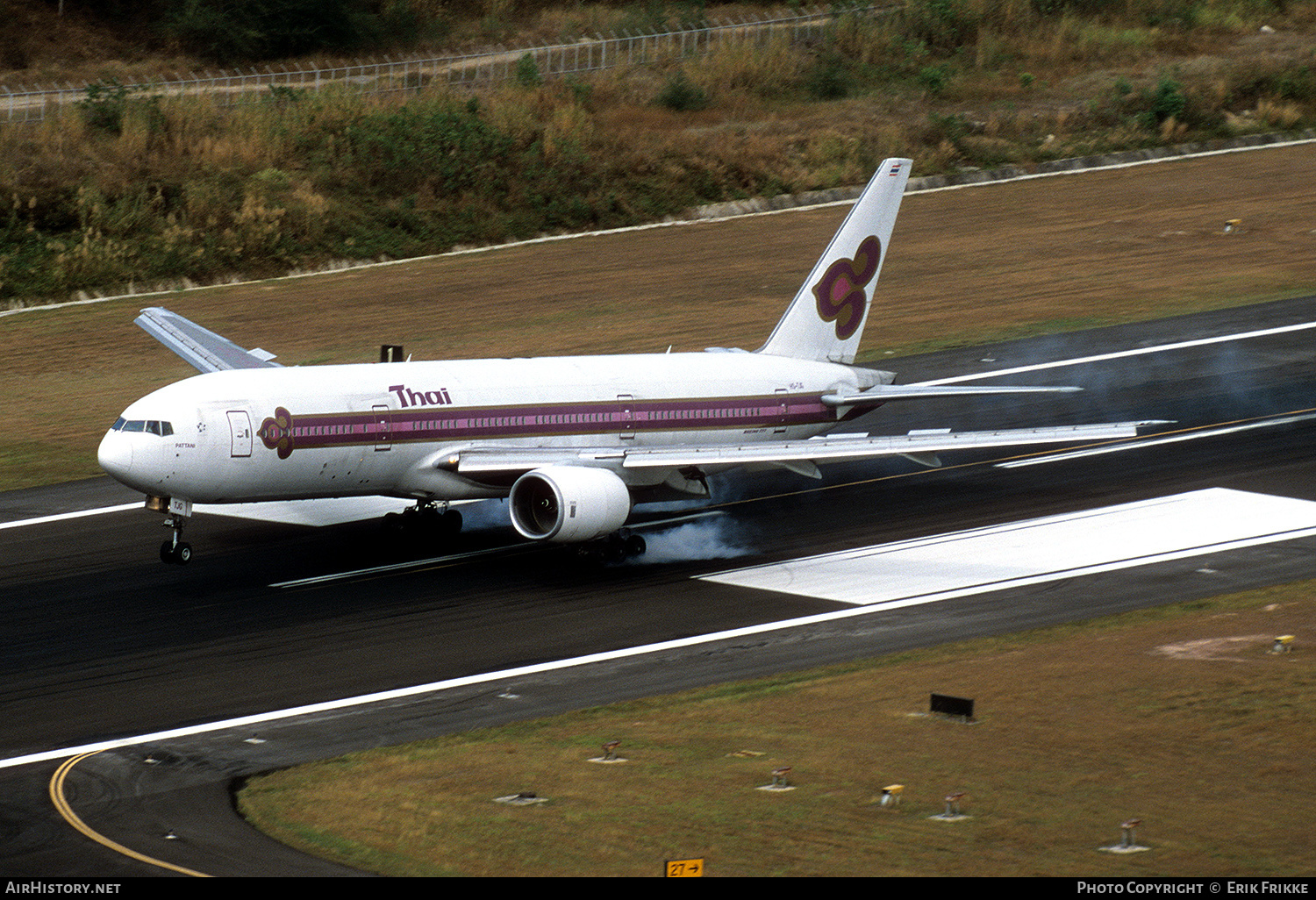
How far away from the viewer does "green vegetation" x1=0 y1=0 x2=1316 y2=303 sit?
230ft

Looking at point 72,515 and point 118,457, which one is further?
point 72,515

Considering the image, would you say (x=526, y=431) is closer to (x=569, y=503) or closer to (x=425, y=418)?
(x=425, y=418)

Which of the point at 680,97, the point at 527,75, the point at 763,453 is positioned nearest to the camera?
the point at 763,453

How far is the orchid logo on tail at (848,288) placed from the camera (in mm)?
43594

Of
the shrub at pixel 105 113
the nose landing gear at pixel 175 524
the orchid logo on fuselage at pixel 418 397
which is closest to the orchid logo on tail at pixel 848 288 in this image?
the orchid logo on fuselage at pixel 418 397

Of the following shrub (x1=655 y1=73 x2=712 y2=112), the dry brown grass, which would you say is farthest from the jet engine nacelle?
shrub (x1=655 y1=73 x2=712 y2=112)

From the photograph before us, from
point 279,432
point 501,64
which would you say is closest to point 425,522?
point 279,432

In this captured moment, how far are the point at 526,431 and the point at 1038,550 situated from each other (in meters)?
12.6

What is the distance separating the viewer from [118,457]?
110 ft

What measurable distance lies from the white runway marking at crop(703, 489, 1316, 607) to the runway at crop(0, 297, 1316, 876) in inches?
18.2

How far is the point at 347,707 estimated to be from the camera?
2853 cm

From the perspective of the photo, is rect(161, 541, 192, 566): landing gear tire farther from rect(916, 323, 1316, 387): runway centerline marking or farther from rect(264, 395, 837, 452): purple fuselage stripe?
rect(916, 323, 1316, 387): runway centerline marking

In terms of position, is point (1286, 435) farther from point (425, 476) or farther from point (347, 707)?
point (347, 707)
